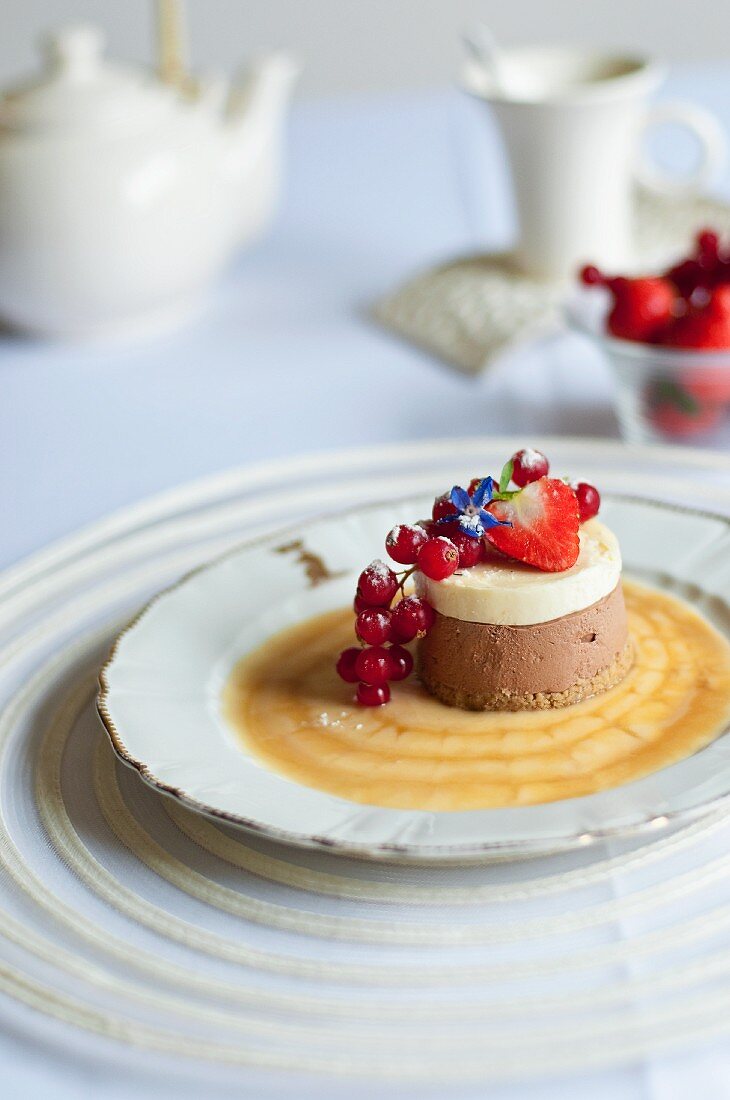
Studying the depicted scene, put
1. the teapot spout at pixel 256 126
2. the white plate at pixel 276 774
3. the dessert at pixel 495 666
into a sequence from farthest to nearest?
1. the teapot spout at pixel 256 126
2. the dessert at pixel 495 666
3. the white plate at pixel 276 774

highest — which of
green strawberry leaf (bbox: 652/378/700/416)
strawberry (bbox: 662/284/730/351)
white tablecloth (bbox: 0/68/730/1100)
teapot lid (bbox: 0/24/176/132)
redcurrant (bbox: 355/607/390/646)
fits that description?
teapot lid (bbox: 0/24/176/132)

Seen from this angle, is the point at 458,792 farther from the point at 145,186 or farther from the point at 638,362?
the point at 145,186

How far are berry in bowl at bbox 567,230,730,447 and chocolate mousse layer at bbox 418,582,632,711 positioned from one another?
438 millimetres

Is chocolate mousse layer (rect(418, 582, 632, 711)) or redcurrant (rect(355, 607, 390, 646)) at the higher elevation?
redcurrant (rect(355, 607, 390, 646))

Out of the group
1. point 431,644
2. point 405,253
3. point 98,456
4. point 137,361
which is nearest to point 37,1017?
point 431,644

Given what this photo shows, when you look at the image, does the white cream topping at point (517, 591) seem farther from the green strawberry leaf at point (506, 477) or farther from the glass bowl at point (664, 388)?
the glass bowl at point (664, 388)

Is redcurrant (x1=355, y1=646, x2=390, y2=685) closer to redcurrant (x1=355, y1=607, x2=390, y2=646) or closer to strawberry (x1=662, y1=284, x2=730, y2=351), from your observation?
redcurrant (x1=355, y1=607, x2=390, y2=646)

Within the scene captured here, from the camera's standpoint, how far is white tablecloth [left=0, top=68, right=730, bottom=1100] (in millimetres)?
1369

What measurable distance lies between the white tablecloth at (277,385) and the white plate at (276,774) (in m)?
0.28

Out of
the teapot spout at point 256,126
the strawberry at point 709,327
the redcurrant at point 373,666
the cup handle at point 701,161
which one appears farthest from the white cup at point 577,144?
the redcurrant at point 373,666

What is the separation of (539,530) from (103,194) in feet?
3.00

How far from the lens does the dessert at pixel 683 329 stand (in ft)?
4.07

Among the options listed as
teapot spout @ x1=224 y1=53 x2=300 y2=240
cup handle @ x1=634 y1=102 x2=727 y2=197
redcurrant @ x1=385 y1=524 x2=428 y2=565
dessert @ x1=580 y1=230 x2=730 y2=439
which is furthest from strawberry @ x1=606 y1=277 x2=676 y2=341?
teapot spout @ x1=224 y1=53 x2=300 y2=240

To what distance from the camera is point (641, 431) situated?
4.35 ft
